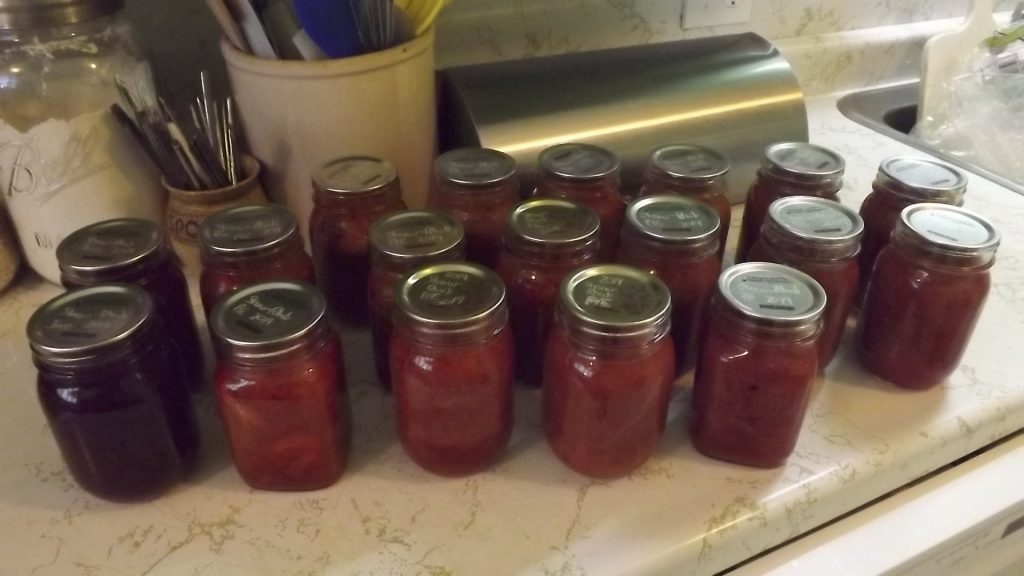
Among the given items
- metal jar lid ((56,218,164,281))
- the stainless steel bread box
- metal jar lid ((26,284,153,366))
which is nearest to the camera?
metal jar lid ((26,284,153,366))

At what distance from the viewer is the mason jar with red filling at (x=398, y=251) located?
2.00ft

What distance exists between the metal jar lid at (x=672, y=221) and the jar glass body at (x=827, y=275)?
0.18 feet

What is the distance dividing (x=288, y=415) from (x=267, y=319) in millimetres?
68

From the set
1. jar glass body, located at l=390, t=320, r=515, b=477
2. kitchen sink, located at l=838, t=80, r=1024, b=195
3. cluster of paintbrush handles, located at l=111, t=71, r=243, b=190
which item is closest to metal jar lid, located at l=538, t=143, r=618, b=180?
jar glass body, located at l=390, t=320, r=515, b=477

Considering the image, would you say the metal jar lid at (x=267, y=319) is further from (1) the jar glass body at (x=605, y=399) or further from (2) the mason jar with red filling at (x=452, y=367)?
(1) the jar glass body at (x=605, y=399)

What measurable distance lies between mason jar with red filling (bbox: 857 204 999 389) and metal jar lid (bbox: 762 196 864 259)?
0.04m

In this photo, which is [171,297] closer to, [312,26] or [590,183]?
[312,26]

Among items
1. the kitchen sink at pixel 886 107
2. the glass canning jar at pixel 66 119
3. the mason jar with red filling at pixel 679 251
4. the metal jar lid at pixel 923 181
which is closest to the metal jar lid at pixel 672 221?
the mason jar with red filling at pixel 679 251

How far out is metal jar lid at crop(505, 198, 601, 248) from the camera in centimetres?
61

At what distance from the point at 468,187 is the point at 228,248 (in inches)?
8.2

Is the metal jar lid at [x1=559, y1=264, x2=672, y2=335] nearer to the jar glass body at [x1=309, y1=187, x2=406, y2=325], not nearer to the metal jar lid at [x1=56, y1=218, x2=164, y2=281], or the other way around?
the jar glass body at [x1=309, y1=187, x2=406, y2=325]

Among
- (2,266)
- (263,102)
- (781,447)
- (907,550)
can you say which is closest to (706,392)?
(781,447)

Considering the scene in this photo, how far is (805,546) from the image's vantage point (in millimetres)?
602

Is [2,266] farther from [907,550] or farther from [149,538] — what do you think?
[907,550]
